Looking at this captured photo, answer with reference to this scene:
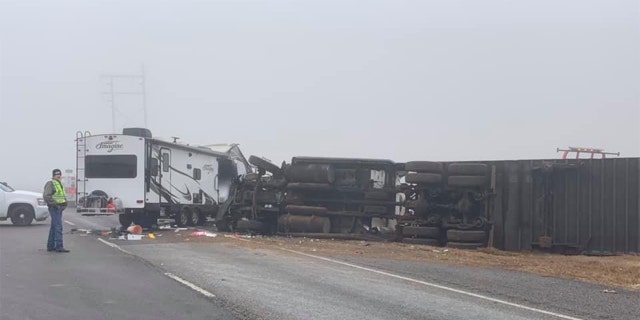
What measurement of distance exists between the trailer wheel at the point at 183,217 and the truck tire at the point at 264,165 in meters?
4.10

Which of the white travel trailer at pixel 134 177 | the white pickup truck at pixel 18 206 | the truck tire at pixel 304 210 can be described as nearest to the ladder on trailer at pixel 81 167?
the white travel trailer at pixel 134 177

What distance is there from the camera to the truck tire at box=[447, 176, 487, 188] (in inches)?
683

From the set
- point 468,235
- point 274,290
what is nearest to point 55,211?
point 274,290

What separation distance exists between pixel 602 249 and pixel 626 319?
28.5 ft

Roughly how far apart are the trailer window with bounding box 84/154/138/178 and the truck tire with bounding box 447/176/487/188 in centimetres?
1046

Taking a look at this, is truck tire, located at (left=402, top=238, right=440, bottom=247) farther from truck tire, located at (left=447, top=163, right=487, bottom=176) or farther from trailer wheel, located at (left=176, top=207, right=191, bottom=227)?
trailer wheel, located at (left=176, top=207, right=191, bottom=227)

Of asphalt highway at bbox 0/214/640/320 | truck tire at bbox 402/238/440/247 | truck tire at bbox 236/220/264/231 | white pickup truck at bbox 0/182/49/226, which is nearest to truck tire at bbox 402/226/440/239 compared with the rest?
truck tire at bbox 402/238/440/247

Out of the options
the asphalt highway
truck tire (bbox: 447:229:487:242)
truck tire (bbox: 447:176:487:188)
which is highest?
truck tire (bbox: 447:176:487:188)

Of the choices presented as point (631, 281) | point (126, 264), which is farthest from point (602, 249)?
point (126, 264)

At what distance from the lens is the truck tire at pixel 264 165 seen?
70.6ft

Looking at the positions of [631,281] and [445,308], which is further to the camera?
[631,281]

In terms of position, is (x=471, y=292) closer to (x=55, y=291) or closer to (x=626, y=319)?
(x=626, y=319)

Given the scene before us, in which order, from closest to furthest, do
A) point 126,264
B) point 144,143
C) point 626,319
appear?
point 626,319
point 126,264
point 144,143

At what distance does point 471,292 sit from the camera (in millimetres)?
9727
